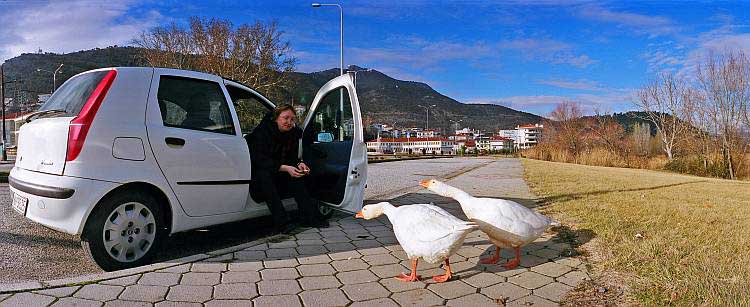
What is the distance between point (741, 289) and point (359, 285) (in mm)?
2483

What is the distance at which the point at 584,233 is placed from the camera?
4.84m

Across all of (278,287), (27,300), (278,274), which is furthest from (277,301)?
(27,300)

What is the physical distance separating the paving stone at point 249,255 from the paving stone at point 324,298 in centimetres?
95

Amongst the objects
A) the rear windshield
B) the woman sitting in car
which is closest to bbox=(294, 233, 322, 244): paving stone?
the woman sitting in car

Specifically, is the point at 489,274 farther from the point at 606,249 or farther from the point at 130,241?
the point at 130,241

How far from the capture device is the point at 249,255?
3.84 m

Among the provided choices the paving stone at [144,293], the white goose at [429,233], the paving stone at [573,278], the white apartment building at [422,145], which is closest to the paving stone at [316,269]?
the white goose at [429,233]

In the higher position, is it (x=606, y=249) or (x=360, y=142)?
(x=360, y=142)

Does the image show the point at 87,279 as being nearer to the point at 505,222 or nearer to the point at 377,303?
the point at 377,303

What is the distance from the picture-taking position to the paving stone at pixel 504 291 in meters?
2.98

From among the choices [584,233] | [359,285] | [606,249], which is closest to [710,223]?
[584,233]

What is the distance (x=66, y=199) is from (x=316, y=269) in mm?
1917

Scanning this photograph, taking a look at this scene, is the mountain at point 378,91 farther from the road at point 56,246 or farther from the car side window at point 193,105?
the road at point 56,246

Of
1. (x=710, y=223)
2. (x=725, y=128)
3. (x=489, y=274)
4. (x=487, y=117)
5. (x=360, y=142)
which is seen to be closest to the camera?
(x=489, y=274)
